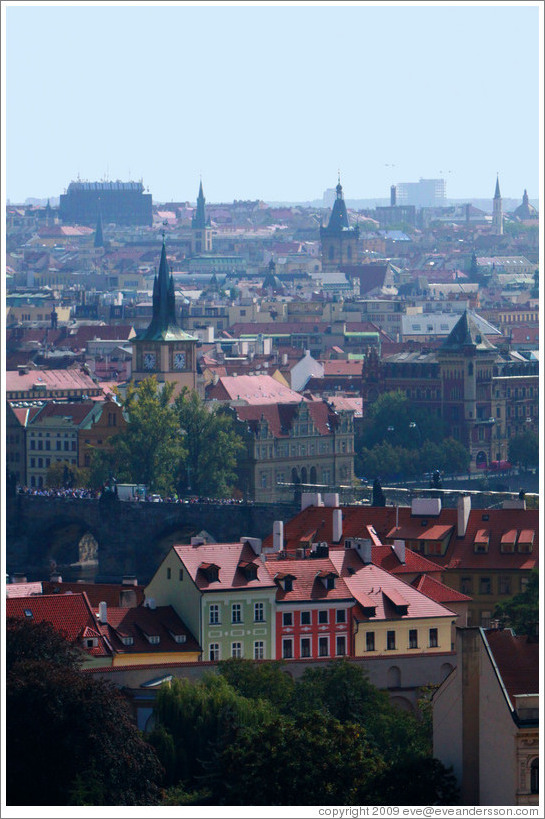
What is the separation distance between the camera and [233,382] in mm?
135125

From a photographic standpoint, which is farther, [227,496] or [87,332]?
[87,332]

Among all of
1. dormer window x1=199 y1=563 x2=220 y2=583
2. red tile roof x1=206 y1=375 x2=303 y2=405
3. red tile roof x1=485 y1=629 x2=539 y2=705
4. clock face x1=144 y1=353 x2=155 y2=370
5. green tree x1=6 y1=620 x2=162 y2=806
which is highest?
clock face x1=144 y1=353 x2=155 y2=370

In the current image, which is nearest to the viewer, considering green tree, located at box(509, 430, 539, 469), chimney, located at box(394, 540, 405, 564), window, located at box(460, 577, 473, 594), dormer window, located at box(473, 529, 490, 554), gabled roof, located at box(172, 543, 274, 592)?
gabled roof, located at box(172, 543, 274, 592)

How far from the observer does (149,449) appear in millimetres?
117188

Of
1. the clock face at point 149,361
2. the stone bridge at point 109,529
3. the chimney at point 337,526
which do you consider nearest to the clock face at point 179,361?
the clock face at point 149,361

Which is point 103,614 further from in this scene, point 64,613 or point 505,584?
point 505,584

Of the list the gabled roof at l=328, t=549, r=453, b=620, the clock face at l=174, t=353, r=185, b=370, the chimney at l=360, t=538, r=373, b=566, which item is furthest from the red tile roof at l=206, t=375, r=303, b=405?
the gabled roof at l=328, t=549, r=453, b=620

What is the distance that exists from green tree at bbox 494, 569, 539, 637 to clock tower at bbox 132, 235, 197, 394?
251ft

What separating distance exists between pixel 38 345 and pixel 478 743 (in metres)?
142

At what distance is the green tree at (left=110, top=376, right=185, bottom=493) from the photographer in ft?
381

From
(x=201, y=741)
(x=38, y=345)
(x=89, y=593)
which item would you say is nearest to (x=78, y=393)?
(x=38, y=345)

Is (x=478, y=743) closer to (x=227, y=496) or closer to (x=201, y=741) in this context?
(x=201, y=741)

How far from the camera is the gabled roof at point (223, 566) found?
57.4m

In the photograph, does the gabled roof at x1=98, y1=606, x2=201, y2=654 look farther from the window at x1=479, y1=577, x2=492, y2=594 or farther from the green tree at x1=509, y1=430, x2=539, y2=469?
the green tree at x1=509, y1=430, x2=539, y2=469
